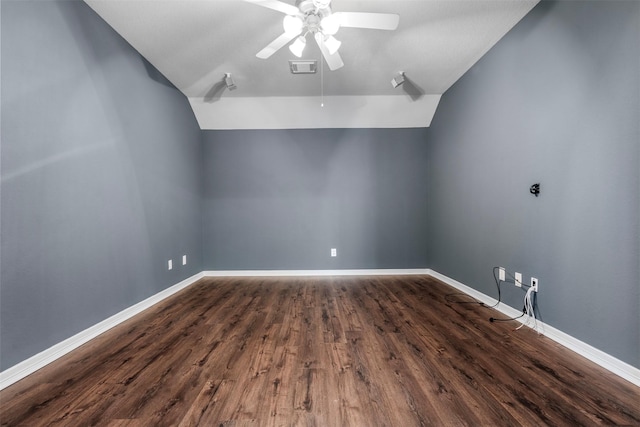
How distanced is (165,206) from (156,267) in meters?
0.71

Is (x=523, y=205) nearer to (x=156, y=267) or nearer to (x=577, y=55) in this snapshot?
(x=577, y=55)

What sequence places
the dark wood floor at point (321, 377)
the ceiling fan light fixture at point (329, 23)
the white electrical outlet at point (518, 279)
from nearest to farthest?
the dark wood floor at point (321, 377) → the ceiling fan light fixture at point (329, 23) → the white electrical outlet at point (518, 279)

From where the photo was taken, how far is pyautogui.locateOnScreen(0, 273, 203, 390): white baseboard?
1516mm

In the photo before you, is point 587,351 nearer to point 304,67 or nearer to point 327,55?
point 327,55

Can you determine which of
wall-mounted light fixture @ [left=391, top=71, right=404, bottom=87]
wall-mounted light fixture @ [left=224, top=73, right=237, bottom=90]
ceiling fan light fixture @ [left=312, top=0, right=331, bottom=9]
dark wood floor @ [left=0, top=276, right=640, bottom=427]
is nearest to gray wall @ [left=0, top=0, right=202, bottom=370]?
dark wood floor @ [left=0, top=276, right=640, bottom=427]

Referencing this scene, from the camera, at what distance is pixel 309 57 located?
2863mm

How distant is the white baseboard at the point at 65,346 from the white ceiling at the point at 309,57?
2550mm

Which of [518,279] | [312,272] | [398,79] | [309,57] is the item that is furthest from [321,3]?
[312,272]

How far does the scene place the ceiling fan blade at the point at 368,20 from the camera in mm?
1802

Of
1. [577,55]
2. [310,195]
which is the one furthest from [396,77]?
[310,195]

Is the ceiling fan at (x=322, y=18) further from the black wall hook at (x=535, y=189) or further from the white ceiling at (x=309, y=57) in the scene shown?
the black wall hook at (x=535, y=189)

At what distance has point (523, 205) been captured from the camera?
2293 millimetres

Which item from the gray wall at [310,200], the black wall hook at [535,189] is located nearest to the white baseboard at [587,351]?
the black wall hook at [535,189]

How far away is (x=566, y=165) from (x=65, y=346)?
3792 mm
